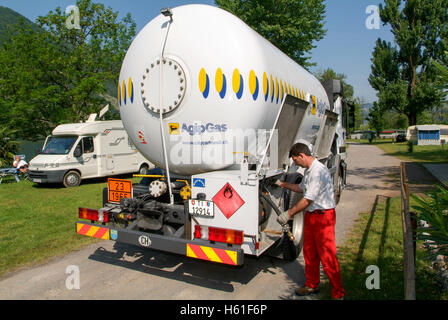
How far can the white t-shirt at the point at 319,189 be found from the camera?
3729 millimetres

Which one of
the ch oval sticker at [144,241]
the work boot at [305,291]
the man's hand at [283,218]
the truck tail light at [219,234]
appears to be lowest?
the work boot at [305,291]

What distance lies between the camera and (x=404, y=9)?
36281 millimetres

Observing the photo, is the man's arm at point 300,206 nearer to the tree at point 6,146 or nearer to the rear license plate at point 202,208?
the rear license plate at point 202,208

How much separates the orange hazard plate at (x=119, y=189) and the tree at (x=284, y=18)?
61.7 ft

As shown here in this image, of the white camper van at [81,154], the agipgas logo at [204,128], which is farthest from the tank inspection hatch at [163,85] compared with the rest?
the white camper van at [81,154]

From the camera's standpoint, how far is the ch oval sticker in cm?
407

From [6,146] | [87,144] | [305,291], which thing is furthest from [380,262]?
[6,146]

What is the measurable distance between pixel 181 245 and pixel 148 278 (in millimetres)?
1062

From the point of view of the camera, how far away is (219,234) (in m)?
3.80

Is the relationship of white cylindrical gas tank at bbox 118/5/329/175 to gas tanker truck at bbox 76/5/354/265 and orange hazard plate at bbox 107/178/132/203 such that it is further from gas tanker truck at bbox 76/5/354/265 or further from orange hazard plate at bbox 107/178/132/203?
orange hazard plate at bbox 107/178/132/203

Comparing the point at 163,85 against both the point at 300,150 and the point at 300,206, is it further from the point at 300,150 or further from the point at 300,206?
the point at 300,206

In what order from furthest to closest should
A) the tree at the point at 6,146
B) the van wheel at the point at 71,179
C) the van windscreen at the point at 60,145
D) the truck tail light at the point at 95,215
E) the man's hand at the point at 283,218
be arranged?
the tree at the point at 6,146, the van windscreen at the point at 60,145, the van wheel at the point at 71,179, the truck tail light at the point at 95,215, the man's hand at the point at 283,218
